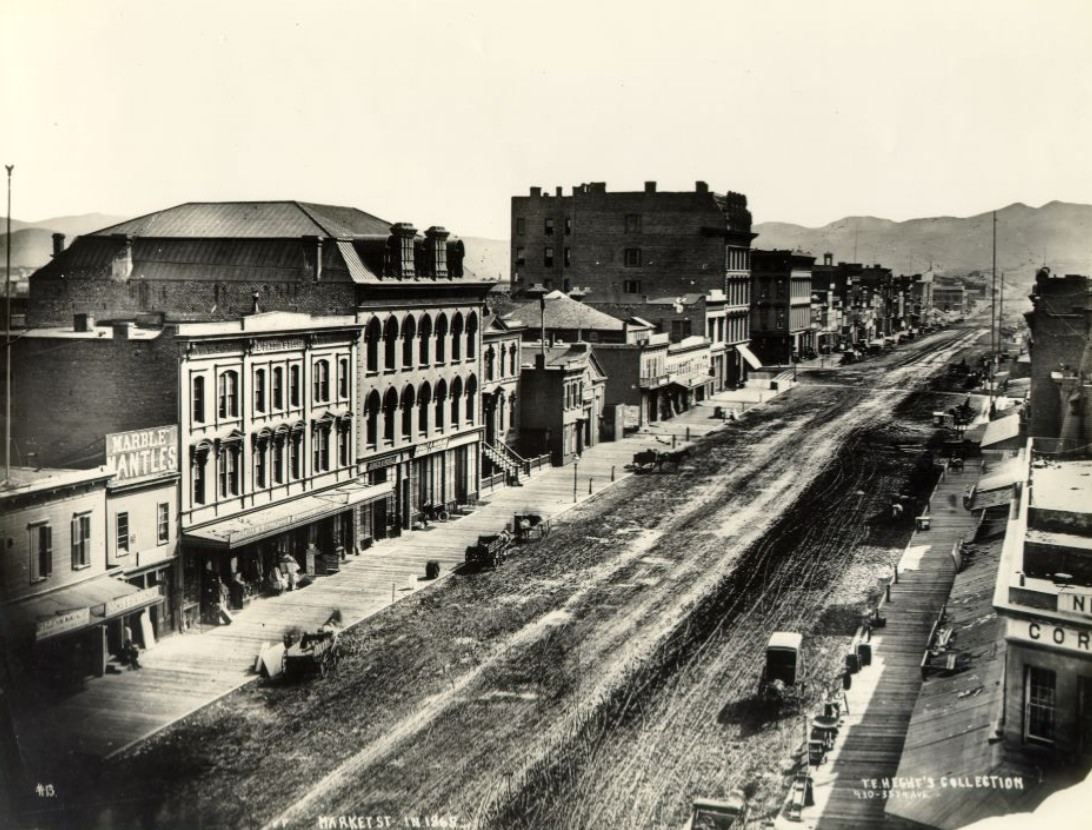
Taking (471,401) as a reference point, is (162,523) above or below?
below

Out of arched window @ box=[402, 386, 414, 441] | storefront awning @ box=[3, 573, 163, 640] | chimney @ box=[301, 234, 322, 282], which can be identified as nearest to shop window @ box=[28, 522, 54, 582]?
storefront awning @ box=[3, 573, 163, 640]

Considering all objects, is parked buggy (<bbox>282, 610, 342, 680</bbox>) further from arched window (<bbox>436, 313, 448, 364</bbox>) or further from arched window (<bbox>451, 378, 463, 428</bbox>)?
Result: arched window (<bbox>451, 378, 463, 428</bbox>)

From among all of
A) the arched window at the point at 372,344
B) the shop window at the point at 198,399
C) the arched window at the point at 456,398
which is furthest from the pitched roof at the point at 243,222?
the shop window at the point at 198,399

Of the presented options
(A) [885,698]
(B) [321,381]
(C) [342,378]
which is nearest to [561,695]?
(A) [885,698]

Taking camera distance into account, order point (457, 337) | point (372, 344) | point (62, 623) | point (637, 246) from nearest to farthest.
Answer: point (62, 623), point (372, 344), point (457, 337), point (637, 246)

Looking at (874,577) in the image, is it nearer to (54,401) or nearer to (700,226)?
(54,401)

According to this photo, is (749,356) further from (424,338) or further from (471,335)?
(424,338)
